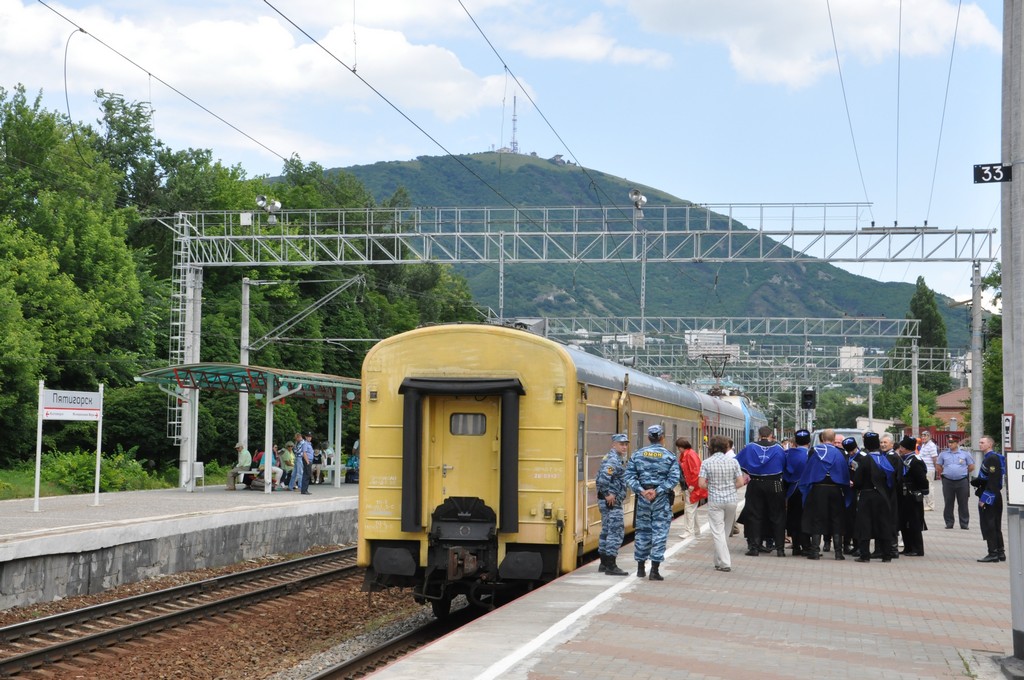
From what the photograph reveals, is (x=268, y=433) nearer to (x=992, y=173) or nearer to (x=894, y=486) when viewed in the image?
(x=894, y=486)

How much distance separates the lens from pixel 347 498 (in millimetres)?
28016

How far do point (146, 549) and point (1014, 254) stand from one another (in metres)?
12.6

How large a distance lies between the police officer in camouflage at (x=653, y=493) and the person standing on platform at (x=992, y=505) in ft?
20.0

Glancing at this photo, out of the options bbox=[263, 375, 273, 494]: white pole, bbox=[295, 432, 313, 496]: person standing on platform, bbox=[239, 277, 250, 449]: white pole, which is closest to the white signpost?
bbox=[263, 375, 273, 494]: white pole

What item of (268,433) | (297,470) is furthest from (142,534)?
(297,470)

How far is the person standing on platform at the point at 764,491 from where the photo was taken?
17094 mm

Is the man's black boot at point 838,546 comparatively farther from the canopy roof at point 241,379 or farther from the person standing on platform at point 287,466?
the person standing on platform at point 287,466

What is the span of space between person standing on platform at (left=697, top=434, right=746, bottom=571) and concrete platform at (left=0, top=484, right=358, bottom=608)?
8.20 meters

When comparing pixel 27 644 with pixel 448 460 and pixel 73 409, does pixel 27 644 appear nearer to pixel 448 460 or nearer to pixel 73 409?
pixel 448 460

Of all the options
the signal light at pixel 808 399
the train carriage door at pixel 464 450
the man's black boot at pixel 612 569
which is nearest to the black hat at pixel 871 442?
the man's black boot at pixel 612 569

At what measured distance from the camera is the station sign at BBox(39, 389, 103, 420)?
22.3 meters

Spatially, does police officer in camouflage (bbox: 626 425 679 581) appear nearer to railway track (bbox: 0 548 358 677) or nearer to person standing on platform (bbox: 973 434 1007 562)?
railway track (bbox: 0 548 358 677)

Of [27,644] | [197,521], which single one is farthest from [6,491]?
[27,644]

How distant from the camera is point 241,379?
30047 millimetres
